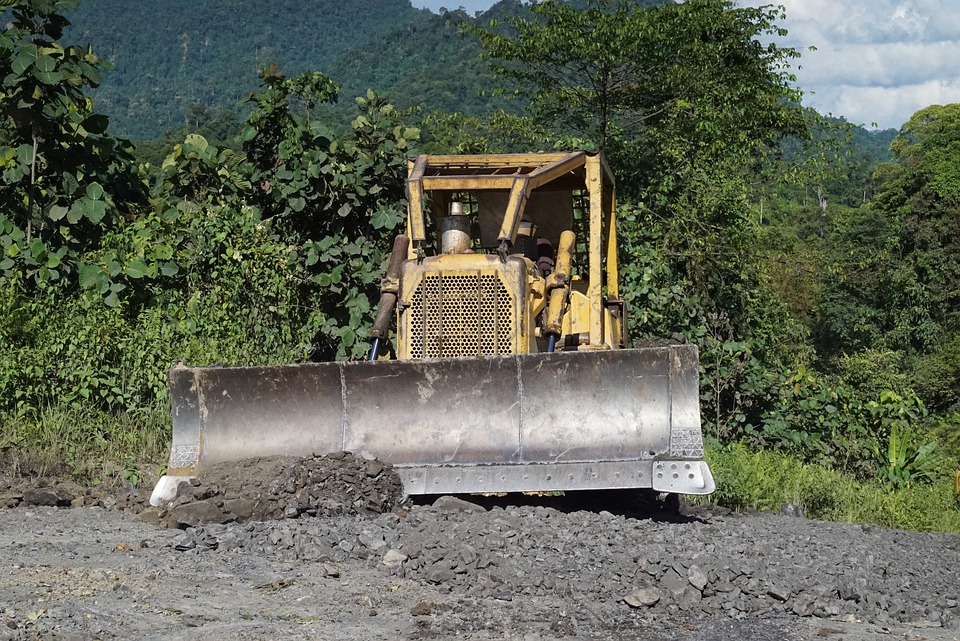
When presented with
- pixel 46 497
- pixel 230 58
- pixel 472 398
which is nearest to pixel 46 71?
pixel 46 497

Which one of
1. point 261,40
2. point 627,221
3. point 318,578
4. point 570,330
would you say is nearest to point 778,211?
point 627,221

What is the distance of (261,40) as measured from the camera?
191125 millimetres

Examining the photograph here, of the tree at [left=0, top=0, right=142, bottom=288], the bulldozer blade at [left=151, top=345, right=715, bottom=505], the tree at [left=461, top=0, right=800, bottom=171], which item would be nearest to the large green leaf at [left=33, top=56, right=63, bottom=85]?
the tree at [left=0, top=0, right=142, bottom=288]

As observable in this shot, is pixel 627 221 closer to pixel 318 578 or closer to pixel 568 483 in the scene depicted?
pixel 568 483

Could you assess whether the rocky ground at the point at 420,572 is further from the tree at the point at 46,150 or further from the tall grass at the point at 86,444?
the tree at the point at 46,150

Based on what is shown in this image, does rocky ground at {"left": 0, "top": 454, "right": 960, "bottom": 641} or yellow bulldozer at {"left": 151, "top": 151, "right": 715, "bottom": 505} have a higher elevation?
yellow bulldozer at {"left": 151, "top": 151, "right": 715, "bottom": 505}

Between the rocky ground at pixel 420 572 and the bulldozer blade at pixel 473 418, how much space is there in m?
0.33

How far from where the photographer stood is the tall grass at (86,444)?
Result: 886 centimetres

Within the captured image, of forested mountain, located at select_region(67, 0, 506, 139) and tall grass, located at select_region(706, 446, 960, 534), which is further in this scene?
forested mountain, located at select_region(67, 0, 506, 139)

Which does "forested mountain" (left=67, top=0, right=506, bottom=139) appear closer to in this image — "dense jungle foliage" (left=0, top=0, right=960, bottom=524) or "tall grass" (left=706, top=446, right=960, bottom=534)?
"dense jungle foliage" (left=0, top=0, right=960, bottom=524)

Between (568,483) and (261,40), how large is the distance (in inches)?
7619

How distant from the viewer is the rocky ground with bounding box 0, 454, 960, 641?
4.66 metres

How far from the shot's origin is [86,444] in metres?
9.25

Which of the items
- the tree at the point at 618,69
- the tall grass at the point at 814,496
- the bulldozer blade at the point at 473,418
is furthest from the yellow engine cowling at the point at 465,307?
the tree at the point at 618,69
